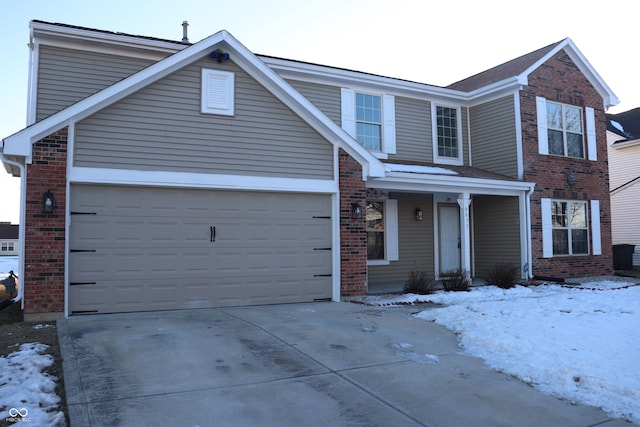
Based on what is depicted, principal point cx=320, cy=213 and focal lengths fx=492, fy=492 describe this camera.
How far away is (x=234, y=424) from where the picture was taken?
12.0 ft

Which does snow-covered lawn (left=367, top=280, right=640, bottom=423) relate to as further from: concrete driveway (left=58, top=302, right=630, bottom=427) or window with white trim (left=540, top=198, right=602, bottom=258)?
window with white trim (left=540, top=198, right=602, bottom=258)

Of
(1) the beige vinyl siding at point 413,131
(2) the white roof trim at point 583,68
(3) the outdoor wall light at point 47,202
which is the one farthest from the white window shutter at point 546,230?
(3) the outdoor wall light at point 47,202

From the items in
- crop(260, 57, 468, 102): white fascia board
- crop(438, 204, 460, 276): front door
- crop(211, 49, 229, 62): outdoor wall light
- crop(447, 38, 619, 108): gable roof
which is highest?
crop(447, 38, 619, 108): gable roof

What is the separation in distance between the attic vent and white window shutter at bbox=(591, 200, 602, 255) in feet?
37.5

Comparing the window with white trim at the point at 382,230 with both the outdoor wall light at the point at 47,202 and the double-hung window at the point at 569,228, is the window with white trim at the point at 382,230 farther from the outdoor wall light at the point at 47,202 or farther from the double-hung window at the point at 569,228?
the outdoor wall light at the point at 47,202

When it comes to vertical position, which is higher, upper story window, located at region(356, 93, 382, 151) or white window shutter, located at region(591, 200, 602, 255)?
upper story window, located at region(356, 93, 382, 151)

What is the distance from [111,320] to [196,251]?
179 cm

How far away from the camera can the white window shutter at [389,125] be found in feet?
42.4

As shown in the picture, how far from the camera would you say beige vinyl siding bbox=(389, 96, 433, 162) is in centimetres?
1324

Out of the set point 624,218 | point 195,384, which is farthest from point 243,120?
point 624,218

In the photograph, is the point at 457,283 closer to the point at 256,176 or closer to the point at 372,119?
the point at 372,119

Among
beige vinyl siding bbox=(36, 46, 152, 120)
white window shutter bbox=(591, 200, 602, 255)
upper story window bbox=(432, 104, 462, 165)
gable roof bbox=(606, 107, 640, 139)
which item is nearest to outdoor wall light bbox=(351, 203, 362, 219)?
upper story window bbox=(432, 104, 462, 165)

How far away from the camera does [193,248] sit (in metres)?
8.41

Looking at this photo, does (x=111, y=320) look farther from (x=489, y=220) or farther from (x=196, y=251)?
(x=489, y=220)
